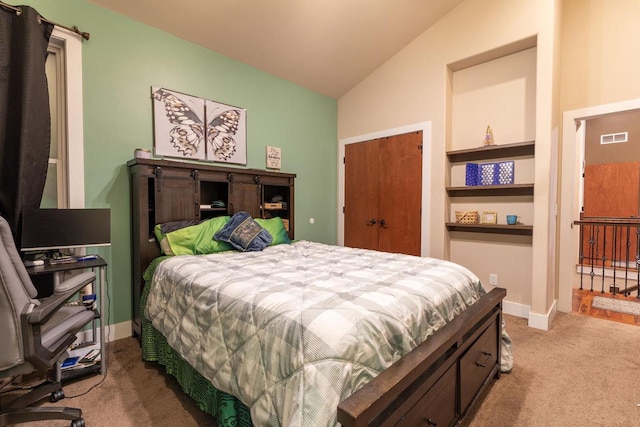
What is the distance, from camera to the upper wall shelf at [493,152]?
123 inches

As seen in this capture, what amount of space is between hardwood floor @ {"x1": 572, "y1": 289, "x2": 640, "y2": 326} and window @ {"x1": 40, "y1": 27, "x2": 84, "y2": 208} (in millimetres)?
5077

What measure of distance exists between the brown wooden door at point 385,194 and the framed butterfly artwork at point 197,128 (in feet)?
5.57

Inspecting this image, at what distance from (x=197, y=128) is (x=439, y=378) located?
116 inches

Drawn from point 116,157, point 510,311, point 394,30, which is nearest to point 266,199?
point 116,157

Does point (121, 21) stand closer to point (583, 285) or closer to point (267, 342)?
point (267, 342)

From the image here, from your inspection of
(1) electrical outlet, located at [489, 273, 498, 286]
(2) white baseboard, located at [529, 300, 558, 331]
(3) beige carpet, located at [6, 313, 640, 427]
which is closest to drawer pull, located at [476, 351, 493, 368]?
(3) beige carpet, located at [6, 313, 640, 427]

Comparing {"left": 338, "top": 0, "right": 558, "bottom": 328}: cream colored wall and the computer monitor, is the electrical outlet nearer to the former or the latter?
{"left": 338, "top": 0, "right": 558, "bottom": 328}: cream colored wall

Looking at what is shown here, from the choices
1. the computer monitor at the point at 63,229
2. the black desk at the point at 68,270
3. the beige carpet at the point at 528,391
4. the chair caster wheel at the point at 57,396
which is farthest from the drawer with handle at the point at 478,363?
the computer monitor at the point at 63,229

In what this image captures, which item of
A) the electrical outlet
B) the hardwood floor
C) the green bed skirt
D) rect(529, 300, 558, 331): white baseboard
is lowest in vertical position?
the hardwood floor

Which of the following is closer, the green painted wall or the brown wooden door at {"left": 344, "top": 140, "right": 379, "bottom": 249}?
the green painted wall

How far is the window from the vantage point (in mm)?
2389

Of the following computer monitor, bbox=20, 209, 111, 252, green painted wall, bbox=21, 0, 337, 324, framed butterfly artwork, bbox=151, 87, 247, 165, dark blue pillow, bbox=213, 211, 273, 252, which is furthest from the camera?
framed butterfly artwork, bbox=151, 87, 247, 165

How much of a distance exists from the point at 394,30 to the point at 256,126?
1.97m

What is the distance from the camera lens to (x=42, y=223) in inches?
80.2
